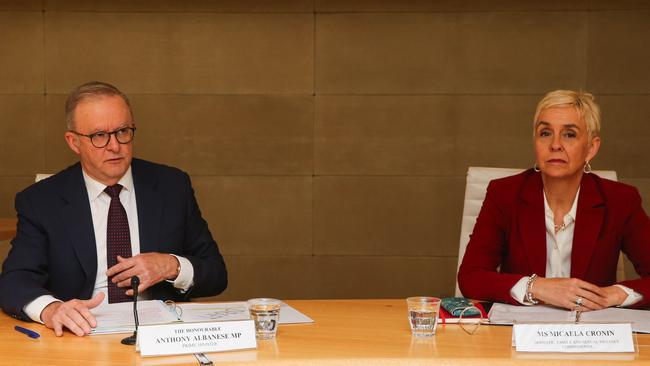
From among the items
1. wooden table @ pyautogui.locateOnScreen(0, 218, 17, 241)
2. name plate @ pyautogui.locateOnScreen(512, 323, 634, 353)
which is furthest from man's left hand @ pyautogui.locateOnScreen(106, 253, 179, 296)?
wooden table @ pyautogui.locateOnScreen(0, 218, 17, 241)

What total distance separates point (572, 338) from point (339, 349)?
1.76 feet

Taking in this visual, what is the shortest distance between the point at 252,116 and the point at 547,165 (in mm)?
2398

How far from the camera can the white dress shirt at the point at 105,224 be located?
263 cm

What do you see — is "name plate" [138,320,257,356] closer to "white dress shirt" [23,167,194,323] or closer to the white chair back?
"white dress shirt" [23,167,194,323]

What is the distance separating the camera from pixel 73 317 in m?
2.07

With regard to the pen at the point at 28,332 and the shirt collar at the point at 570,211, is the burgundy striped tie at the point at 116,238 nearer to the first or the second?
the pen at the point at 28,332

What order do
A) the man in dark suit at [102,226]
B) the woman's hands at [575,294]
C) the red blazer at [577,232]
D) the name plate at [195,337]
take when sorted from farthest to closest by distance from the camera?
the red blazer at [577,232], the man in dark suit at [102,226], the woman's hands at [575,294], the name plate at [195,337]

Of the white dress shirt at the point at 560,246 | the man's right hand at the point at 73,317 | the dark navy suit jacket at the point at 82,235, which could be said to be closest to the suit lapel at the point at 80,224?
the dark navy suit jacket at the point at 82,235

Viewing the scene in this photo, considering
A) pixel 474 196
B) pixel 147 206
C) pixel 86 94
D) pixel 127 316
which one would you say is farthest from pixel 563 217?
pixel 86 94

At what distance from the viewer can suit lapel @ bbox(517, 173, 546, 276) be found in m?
2.82

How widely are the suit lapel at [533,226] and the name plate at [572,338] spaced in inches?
34.5

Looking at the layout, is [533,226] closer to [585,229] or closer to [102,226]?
[585,229]

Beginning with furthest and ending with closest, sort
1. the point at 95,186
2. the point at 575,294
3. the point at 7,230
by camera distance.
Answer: the point at 7,230 → the point at 95,186 → the point at 575,294

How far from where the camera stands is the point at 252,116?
488cm
